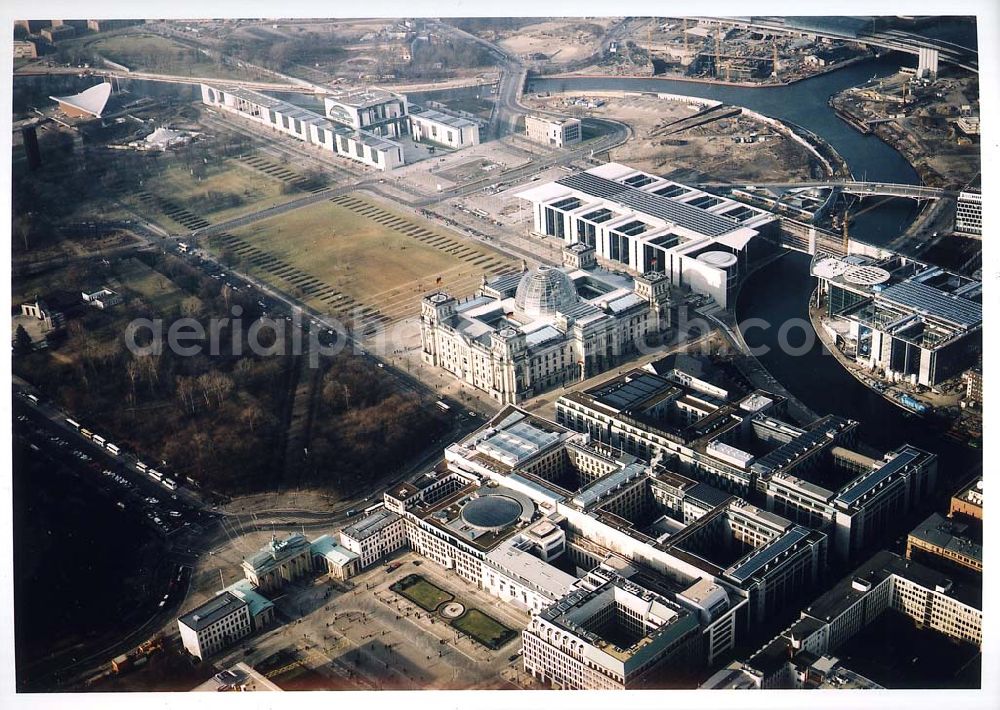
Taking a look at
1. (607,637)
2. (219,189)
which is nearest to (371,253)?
(219,189)

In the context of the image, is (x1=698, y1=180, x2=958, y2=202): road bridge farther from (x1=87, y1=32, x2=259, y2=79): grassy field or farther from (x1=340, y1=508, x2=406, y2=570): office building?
(x1=340, y1=508, x2=406, y2=570): office building

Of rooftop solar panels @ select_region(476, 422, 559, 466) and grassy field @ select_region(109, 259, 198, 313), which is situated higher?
grassy field @ select_region(109, 259, 198, 313)

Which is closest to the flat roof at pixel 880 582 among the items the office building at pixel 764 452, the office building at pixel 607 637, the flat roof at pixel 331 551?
the office building at pixel 764 452

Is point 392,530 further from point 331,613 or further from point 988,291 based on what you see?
point 988,291

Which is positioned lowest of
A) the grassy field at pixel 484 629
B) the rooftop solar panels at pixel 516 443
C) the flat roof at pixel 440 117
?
the grassy field at pixel 484 629

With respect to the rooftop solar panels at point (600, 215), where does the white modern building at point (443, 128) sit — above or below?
above

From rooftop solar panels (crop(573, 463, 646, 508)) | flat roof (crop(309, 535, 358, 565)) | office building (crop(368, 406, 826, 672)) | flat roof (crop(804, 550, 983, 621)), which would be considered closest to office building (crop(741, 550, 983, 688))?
flat roof (crop(804, 550, 983, 621))

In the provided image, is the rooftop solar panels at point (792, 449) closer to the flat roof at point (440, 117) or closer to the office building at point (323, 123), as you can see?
the office building at point (323, 123)
